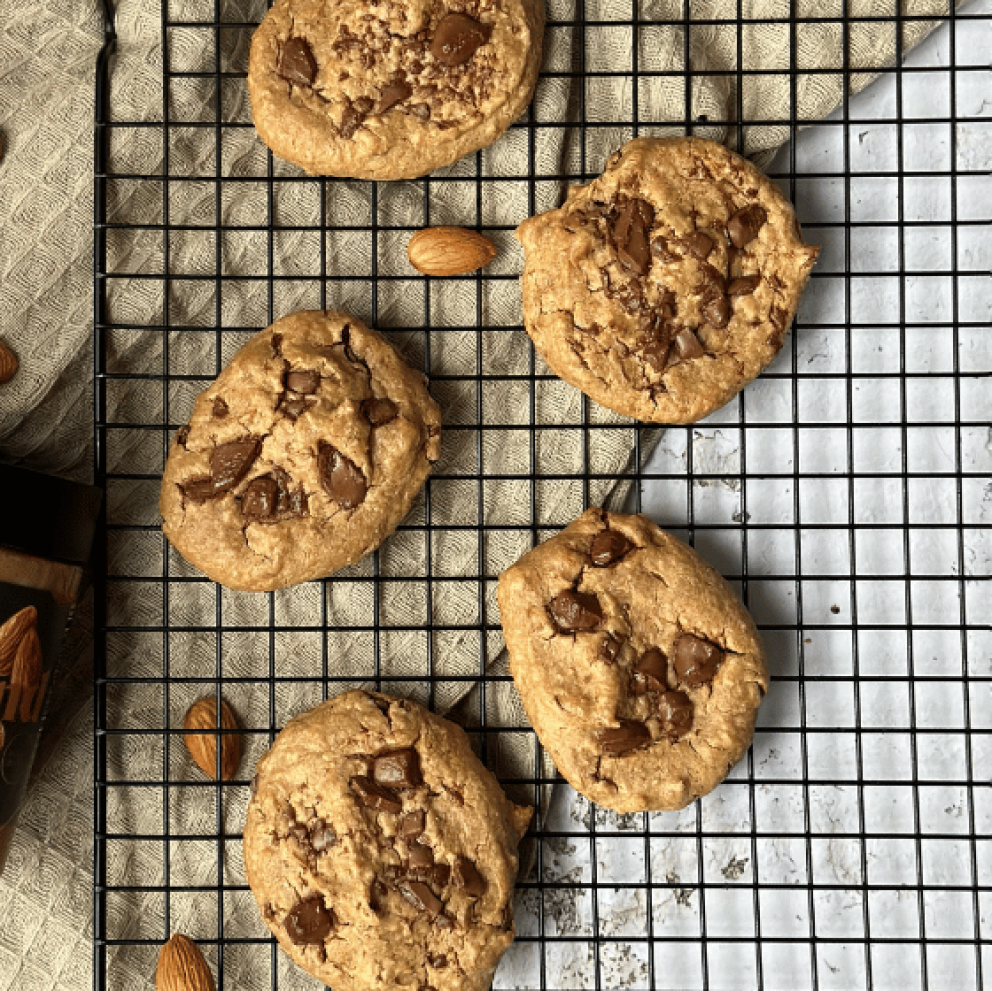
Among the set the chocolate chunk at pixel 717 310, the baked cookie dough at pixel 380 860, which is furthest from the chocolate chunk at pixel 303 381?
the chocolate chunk at pixel 717 310

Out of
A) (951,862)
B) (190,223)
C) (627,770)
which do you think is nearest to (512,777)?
(627,770)

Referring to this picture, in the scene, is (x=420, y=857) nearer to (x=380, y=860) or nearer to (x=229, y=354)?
(x=380, y=860)

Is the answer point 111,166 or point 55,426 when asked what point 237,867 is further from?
point 111,166

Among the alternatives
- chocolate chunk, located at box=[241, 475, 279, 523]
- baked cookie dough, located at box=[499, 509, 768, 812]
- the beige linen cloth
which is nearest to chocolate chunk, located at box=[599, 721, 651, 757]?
baked cookie dough, located at box=[499, 509, 768, 812]

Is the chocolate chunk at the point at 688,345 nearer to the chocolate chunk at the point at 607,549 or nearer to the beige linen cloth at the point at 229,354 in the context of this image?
the beige linen cloth at the point at 229,354

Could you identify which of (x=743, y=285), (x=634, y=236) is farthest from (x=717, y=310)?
(x=634, y=236)

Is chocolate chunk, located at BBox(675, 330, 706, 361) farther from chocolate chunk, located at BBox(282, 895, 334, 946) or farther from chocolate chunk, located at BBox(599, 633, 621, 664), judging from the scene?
chocolate chunk, located at BBox(282, 895, 334, 946)

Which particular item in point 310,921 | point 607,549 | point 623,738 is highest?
point 607,549
